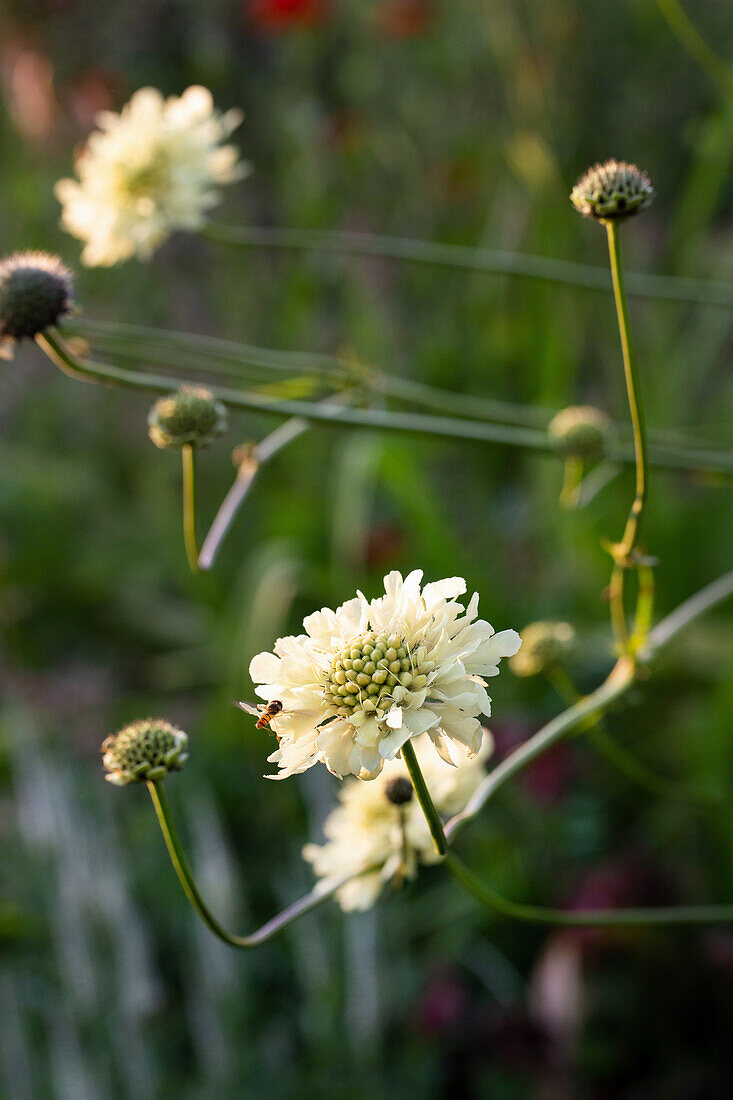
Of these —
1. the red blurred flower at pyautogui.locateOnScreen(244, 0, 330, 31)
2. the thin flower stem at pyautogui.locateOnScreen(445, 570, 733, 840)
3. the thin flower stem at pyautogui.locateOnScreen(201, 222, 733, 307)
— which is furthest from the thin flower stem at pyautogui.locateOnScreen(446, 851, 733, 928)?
the red blurred flower at pyautogui.locateOnScreen(244, 0, 330, 31)

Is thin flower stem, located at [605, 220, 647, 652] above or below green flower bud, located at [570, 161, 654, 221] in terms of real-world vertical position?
below

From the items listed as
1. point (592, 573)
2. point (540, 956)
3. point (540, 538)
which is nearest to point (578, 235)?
point (540, 538)

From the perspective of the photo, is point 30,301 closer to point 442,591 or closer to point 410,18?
point 442,591

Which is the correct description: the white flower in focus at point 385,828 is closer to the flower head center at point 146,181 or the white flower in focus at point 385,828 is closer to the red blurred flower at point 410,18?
the flower head center at point 146,181

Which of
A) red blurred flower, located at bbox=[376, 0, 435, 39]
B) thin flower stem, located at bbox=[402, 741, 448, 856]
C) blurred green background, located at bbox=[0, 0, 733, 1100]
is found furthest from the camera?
red blurred flower, located at bbox=[376, 0, 435, 39]

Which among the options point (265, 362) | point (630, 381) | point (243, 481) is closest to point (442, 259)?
point (265, 362)

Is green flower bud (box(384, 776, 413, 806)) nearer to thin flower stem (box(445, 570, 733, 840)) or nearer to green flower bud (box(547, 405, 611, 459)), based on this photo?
thin flower stem (box(445, 570, 733, 840))
